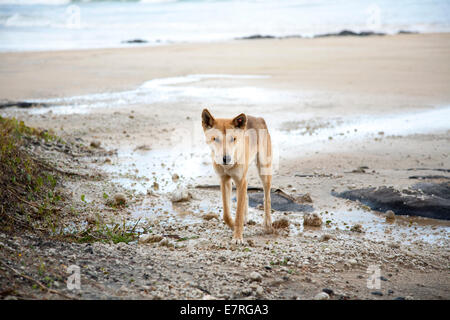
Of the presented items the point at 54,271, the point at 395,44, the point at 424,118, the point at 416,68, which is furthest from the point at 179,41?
the point at 54,271

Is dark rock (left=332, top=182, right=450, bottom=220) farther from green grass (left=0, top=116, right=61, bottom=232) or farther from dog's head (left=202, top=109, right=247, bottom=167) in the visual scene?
green grass (left=0, top=116, right=61, bottom=232)

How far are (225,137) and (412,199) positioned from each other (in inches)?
136

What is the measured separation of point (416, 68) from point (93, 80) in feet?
45.9

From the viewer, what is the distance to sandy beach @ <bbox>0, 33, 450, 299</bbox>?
14.7 feet

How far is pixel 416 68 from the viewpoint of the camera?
19.5 metres

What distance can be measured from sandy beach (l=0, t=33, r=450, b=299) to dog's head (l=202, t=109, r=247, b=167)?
1.08 m

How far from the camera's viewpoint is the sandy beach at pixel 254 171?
4.49 meters

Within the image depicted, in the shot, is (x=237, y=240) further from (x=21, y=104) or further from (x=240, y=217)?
(x=21, y=104)

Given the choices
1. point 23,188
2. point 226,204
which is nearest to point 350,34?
point 226,204

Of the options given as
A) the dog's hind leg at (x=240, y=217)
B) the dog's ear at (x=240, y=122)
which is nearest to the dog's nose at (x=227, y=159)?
the dog's ear at (x=240, y=122)

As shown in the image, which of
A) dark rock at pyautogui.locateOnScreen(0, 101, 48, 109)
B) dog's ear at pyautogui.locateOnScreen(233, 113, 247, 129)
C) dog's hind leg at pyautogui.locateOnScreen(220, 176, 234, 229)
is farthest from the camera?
dark rock at pyautogui.locateOnScreen(0, 101, 48, 109)

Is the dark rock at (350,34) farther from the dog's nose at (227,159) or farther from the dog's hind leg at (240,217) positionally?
the dog's nose at (227,159)

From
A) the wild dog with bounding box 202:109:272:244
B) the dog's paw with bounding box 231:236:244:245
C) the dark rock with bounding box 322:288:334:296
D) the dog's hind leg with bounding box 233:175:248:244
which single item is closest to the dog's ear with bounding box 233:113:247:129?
the wild dog with bounding box 202:109:272:244

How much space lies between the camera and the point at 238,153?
218 inches
